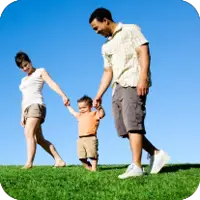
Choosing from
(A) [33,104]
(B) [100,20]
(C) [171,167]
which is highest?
(B) [100,20]

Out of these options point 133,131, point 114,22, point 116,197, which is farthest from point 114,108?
point 116,197

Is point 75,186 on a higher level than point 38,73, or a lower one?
lower

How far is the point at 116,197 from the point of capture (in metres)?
2.10

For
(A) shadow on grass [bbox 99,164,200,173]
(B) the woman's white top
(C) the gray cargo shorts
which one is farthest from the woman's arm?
(A) shadow on grass [bbox 99,164,200,173]

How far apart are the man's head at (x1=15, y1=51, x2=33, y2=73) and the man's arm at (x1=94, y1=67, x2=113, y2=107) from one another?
0.35 meters

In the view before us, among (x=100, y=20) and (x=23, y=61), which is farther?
(x=23, y=61)

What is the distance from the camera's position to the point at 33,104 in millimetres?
2848

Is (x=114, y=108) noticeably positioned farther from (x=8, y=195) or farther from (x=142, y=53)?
(x=8, y=195)

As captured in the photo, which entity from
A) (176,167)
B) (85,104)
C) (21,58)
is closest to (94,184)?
(176,167)

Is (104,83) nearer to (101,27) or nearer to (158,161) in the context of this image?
(101,27)

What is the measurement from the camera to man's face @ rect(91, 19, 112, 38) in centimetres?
244

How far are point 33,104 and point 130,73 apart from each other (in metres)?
0.61

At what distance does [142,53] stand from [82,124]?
78cm

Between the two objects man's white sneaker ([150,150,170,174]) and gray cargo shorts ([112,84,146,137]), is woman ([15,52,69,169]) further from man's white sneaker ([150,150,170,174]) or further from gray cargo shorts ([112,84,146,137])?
man's white sneaker ([150,150,170,174])
